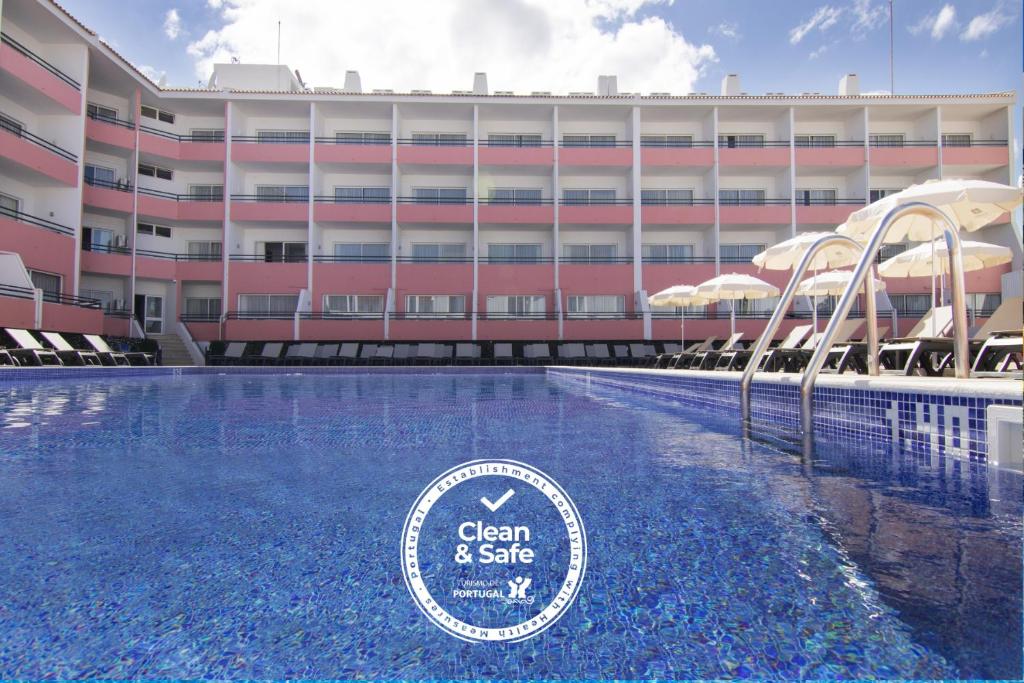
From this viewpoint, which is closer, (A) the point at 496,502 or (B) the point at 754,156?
(A) the point at 496,502

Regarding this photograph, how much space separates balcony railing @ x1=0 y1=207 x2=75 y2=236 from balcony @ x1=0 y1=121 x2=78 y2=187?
4.50 ft

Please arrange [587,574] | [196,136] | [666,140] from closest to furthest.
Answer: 1. [587,574]
2. [196,136]
3. [666,140]

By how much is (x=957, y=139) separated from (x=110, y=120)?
3508 centimetres

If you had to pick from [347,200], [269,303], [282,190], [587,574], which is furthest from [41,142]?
[587,574]

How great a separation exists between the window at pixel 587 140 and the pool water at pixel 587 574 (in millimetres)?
23778

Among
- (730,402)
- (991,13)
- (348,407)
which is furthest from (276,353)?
(991,13)

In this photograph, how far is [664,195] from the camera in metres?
25.0

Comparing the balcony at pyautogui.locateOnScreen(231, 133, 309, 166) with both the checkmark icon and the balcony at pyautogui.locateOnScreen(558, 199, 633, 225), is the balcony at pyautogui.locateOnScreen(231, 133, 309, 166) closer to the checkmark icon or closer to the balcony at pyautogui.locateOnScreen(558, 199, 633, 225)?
the balcony at pyautogui.locateOnScreen(558, 199, 633, 225)

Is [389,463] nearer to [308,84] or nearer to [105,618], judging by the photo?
[105,618]

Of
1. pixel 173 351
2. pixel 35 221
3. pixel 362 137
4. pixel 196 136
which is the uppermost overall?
pixel 362 137

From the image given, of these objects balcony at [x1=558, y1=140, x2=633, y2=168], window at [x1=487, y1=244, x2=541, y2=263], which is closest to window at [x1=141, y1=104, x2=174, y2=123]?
window at [x1=487, y1=244, x2=541, y2=263]

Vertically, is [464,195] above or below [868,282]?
above

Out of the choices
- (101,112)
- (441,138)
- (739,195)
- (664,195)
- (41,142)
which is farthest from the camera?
(441,138)

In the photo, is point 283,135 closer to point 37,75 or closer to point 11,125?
point 37,75
